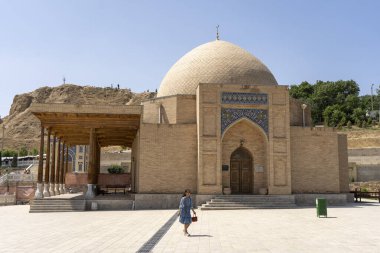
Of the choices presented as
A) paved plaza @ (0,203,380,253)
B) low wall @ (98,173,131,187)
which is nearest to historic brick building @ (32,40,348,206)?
paved plaza @ (0,203,380,253)

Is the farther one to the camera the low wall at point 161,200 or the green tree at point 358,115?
the green tree at point 358,115

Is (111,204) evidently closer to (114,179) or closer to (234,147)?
(234,147)

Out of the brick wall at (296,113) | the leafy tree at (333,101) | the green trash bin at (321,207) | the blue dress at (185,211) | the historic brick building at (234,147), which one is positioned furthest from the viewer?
the leafy tree at (333,101)

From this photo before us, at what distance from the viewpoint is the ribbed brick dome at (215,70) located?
23.5m

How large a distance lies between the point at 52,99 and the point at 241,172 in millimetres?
118582

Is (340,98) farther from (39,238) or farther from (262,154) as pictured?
(39,238)

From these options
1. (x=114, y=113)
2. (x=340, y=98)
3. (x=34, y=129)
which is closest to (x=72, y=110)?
(x=114, y=113)

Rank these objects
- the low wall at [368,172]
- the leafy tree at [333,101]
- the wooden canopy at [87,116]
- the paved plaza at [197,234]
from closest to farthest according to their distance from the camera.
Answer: the paved plaza at [197,234]
the wooden canopy at [87,116]
the low wall at [368,172]
the leafy tree at [333,101]

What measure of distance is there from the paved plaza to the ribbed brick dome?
10.5m

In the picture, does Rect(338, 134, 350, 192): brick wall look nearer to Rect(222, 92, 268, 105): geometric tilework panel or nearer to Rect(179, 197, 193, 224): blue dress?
Rect(222, 92, 268, 105): geometric tilework panel

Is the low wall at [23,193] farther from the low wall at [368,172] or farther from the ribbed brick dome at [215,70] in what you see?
the low wall at [368,172]

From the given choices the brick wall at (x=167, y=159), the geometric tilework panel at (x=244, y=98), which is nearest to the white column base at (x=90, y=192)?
the brick wall at (x=167, y=159)

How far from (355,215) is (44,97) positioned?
429 feet

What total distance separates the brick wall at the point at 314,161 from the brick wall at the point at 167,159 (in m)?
5.53
